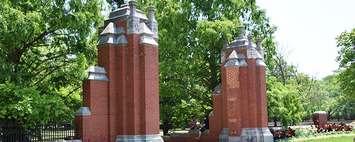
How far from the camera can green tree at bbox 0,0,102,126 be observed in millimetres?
17422

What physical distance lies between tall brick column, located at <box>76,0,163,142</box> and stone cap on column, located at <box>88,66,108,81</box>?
0.16 meters

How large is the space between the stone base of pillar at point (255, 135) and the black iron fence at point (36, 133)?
837cm

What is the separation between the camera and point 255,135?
23891mm

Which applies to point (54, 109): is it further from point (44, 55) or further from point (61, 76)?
point (44, 55)

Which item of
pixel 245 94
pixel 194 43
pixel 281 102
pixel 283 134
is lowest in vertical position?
pixel 283 134

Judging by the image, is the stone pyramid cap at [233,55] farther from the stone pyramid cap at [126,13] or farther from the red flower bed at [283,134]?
the red flower bed at [283,134]

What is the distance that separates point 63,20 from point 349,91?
27392 mm

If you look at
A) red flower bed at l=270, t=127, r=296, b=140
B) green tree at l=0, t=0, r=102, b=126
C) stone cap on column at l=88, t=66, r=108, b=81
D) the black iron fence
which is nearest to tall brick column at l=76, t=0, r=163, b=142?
stone cap on column at l=88, t=66, r=108, b=81

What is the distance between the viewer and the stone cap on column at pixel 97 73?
678 inches

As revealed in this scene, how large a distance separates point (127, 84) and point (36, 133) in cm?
426

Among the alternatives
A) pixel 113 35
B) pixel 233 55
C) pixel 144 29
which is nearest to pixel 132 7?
pixel 144 29

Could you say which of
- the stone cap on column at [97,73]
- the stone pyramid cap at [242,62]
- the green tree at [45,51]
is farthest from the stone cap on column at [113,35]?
the stone pyramid cap at [242,62]

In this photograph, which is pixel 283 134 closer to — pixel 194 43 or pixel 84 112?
pixel 194 43

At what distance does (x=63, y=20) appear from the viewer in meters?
19.6
